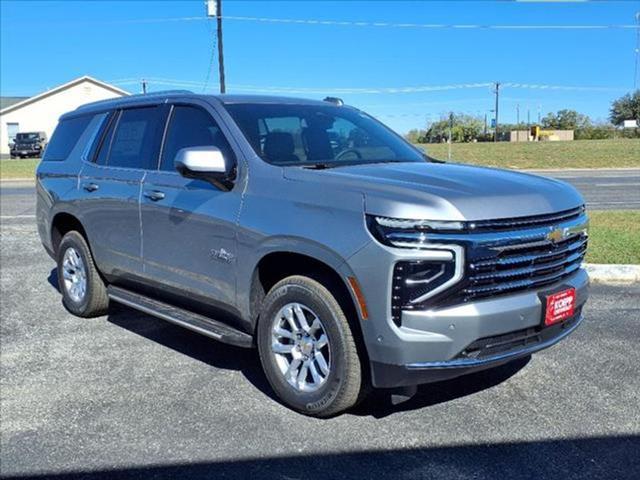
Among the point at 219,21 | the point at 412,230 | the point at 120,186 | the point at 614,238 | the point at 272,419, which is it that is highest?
the point at 219,21

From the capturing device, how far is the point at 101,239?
5602 mm

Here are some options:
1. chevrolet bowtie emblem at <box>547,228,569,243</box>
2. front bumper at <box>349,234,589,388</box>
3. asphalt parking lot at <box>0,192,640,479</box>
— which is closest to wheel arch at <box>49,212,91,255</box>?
asphalt parking lot at <box>0,192,640,479</box>

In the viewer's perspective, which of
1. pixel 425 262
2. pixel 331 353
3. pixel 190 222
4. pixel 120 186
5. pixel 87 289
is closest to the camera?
pixel 425 262

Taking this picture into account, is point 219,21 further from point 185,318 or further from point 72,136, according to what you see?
point 185,318

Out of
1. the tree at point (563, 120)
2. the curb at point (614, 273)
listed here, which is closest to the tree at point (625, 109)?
the tree at point (563, 120)

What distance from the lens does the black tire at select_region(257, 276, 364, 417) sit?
138 inches

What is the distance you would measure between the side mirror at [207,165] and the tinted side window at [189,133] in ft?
0.81

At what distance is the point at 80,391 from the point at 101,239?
1.71 m

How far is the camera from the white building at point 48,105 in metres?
63.1

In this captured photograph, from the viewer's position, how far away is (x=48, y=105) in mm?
63594

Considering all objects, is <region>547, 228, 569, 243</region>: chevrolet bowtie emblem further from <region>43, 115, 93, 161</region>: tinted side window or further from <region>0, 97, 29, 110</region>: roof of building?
<region>0, 97, 29, 110</region>: roof of building

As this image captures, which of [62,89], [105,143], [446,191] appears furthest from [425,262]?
[62,89]

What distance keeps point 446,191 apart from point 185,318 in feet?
7.19

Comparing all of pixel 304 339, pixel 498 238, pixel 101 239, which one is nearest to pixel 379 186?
pixel 498 238
